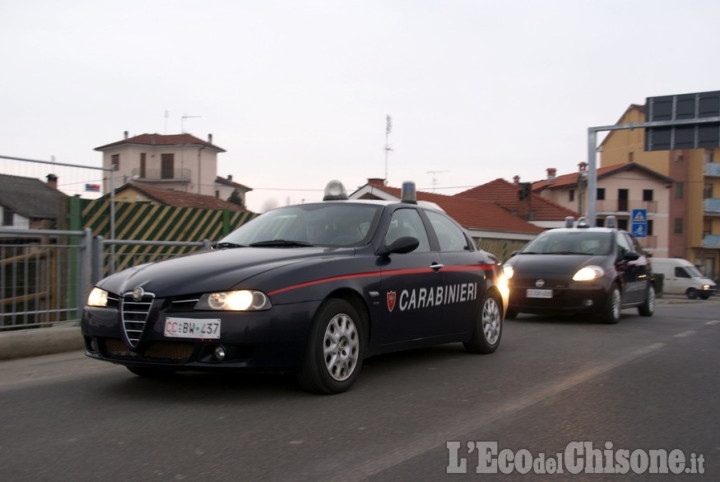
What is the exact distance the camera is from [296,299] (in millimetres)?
5121

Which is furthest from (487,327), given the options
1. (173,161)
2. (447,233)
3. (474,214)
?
(173,161)

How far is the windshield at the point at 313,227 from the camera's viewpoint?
6230 mm

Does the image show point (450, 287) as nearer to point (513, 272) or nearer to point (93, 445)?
point (93, 445)

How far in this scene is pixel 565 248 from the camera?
12.1 m

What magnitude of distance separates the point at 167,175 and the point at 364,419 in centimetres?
7240

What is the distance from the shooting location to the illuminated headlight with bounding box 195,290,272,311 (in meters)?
4.94

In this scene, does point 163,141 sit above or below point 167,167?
above

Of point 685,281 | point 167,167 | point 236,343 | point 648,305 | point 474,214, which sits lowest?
point 685,281

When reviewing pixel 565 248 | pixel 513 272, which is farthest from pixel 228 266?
pixel 565 248

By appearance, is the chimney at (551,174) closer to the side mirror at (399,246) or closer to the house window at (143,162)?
the house window at (143,162)

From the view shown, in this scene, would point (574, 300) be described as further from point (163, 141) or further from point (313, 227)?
point (163, 141)

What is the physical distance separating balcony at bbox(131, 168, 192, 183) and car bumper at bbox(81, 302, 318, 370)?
6911 centimetres

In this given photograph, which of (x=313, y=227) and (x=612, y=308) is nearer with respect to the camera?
(x=313, y=227)

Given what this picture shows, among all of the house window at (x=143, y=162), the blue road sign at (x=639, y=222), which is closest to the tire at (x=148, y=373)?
the blue road sign at (x=639, y=222)
